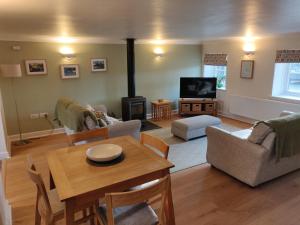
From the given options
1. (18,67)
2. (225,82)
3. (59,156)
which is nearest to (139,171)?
(59,156)

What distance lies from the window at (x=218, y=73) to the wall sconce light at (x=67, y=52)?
4067 mm

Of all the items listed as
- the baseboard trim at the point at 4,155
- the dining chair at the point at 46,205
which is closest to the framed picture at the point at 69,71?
the baseboard trim at the point at 4,155

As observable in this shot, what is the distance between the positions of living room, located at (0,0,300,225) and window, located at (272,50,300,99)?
0.08 ft

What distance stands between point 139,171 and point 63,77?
4032mm

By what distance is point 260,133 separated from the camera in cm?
282

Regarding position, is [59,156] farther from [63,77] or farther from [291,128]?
[63,77]

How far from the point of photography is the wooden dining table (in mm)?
1602

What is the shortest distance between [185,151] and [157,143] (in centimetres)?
194

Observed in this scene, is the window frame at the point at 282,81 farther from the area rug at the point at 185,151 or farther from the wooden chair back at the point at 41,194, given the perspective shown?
the wooden chair back at the point at 41,194

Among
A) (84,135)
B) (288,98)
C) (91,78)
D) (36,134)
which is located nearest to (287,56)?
(288,98)

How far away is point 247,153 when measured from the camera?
2.93 metres

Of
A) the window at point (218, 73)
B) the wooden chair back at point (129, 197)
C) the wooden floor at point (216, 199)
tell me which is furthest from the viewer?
the window at point (218, 73)

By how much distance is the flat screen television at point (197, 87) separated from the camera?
6.45 m

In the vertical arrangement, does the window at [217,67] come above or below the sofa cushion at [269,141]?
above
